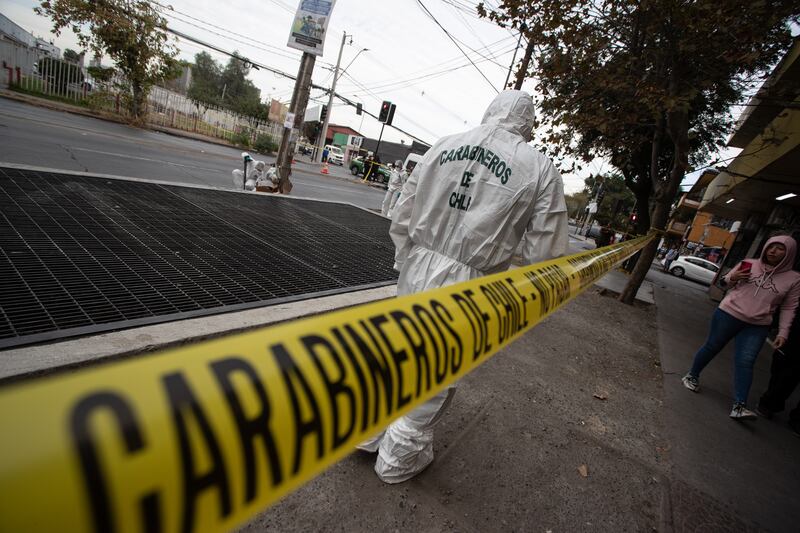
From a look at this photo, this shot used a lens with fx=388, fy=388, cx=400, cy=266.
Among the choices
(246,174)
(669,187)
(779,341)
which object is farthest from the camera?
(246,174)

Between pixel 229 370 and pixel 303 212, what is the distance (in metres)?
7.48

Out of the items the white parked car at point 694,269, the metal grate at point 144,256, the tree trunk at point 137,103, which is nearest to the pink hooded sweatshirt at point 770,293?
the metal grate at point 144,256

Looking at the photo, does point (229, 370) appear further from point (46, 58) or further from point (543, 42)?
point (46, 58)

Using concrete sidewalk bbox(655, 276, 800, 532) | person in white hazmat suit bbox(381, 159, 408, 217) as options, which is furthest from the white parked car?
concrete sidewalk bbox(655, 276, 800, 532)

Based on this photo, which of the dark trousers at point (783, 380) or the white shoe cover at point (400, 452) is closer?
the white shoe cover at point (400, 452)

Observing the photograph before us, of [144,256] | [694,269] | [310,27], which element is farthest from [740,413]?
[694,269]

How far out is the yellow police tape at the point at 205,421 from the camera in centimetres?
37

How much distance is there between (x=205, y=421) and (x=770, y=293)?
4.89 m

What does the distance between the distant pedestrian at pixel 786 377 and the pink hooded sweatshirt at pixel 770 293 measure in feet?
1.58

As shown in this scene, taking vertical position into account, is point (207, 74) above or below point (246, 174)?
above

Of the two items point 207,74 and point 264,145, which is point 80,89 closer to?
point 264,145

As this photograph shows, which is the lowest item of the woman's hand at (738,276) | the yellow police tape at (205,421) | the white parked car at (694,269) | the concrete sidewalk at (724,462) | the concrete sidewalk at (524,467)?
the concrete sidewalk at (524,467)

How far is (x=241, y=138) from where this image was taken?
25.6m

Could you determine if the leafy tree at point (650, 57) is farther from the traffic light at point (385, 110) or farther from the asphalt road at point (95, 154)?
the traffic light at point (385, 110)
